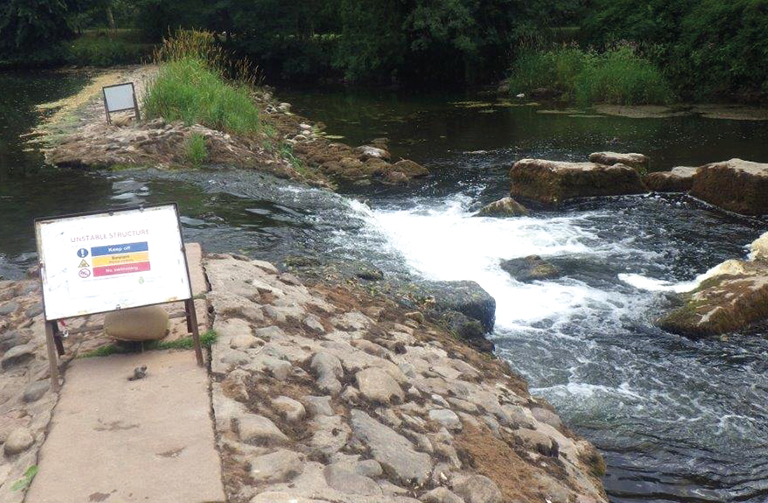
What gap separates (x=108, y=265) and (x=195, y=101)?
10.2 metres

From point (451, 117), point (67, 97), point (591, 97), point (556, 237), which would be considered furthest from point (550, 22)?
point (556, 237)

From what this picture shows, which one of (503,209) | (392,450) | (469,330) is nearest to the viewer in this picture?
(392,450)

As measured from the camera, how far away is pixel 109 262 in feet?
15.3

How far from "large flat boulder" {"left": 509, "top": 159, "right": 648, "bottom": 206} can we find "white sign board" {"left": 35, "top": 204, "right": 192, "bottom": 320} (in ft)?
28.2

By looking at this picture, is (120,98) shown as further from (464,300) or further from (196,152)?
(464,300)

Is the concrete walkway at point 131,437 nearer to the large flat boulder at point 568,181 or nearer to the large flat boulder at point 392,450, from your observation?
the large flat boulder at point 392,450

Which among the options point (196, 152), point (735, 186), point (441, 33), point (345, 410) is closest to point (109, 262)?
point (345, 410)

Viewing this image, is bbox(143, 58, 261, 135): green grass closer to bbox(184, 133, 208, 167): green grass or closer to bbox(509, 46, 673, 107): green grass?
bbox(184, 133, 208, 167): green grass

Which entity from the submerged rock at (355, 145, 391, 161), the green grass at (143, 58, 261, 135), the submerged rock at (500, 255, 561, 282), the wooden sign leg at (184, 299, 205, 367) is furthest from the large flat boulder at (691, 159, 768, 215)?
the wooden sign leg at (184, 299, 205, 367)

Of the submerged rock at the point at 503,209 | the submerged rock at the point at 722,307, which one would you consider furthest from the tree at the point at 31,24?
the submerged rock at the point at 722,307

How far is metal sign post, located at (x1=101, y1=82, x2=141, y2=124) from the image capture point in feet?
46.0

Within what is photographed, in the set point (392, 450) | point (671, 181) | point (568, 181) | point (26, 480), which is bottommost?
point (671, 181)

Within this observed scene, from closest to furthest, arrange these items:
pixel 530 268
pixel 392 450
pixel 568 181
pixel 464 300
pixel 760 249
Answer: pixel 392 450 < pixel 464 300 < pixel 530 268 < pixel 760 249 < pixel 568 181

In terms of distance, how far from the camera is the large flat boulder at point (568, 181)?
12.5 meters
